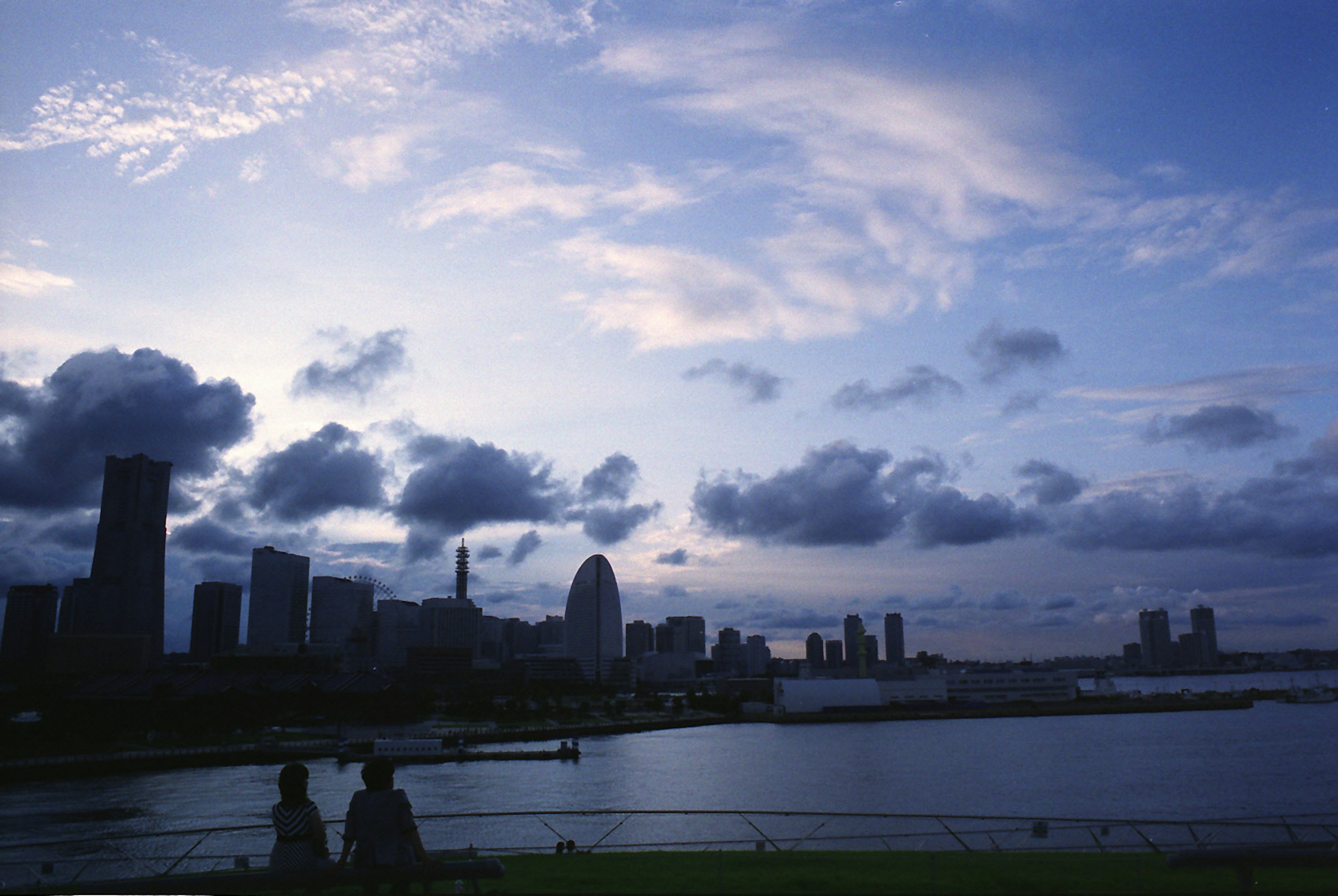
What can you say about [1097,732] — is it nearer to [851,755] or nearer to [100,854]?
[851,755]

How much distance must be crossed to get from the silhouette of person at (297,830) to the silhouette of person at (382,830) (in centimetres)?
26

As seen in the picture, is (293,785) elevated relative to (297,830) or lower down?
elevated

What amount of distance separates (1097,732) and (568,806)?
92523 mm

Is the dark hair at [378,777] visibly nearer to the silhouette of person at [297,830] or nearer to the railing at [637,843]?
the silhouette of person at [297,830]

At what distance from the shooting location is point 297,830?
837 centimetres

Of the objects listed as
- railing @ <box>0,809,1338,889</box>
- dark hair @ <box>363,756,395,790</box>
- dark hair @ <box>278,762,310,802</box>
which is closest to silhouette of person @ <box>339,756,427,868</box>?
dark hair @ <box>363,756,395,790</box>

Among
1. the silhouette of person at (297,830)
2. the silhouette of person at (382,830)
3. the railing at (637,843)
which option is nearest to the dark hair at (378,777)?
the silhouette of person at (382,830)

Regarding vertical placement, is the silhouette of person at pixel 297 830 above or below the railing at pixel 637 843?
above

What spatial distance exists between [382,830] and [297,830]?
765 mm

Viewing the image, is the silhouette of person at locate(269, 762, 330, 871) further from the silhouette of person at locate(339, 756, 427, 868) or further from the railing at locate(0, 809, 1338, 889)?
the railing at locate(0, 809, 1338, 889)

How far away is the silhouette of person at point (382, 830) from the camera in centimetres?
829

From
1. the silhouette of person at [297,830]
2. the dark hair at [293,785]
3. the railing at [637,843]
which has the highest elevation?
the dark hair at [293,785]

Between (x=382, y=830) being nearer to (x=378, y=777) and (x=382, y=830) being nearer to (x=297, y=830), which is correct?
(x=378, y=777)

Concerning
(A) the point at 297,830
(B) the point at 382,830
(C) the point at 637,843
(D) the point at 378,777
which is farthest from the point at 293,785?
(C) the point at 637,843
